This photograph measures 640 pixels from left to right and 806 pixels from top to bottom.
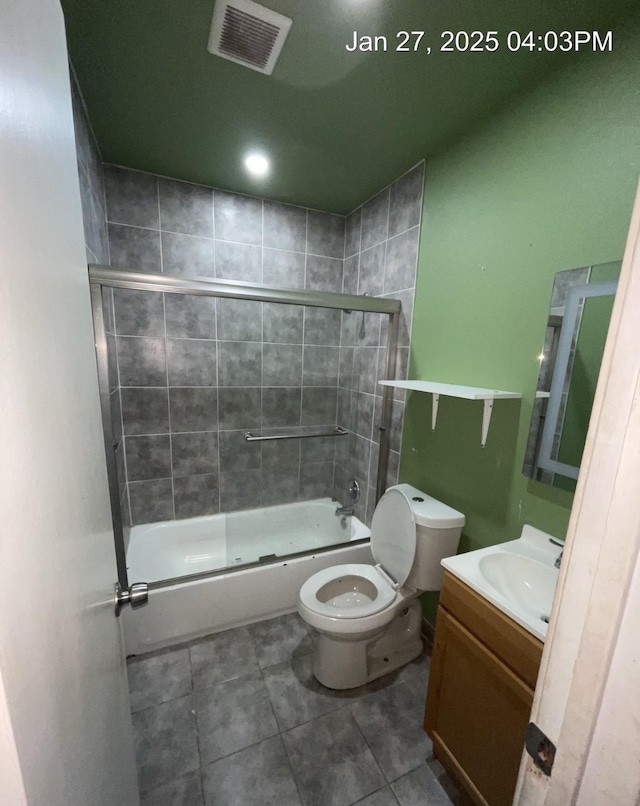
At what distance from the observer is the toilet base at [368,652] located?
1464 millimetres

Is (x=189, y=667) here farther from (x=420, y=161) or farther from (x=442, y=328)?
(x=420, y=161)

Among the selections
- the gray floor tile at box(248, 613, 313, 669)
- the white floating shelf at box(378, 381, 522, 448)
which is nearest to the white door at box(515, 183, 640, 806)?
the white floating shelf at box(378, 381, 522, 448)

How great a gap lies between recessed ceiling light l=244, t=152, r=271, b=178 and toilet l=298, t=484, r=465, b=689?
6.35 feet

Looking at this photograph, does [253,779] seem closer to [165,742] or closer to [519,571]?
[165,742]

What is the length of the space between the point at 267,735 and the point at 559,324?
6.42ft

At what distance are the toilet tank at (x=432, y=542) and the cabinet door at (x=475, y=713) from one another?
33 cm

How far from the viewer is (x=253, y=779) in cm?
117

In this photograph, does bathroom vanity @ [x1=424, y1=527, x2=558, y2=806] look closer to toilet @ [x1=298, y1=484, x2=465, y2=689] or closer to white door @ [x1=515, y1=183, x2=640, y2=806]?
toilet @ [x1=298, y1=484, x2=465, y2=689]

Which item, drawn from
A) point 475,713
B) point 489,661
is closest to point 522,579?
point 489,661

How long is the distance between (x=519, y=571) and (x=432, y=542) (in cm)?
36

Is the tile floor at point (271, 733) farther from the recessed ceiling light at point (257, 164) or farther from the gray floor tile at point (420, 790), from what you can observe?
the recessed ceiling light at point (257, 164)

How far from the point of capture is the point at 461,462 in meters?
1.57

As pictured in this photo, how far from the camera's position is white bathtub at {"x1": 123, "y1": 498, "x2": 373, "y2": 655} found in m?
1.67

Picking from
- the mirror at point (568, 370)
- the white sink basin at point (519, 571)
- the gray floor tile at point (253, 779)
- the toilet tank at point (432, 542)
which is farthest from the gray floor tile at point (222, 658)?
the mirror at point (568, 370)
